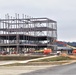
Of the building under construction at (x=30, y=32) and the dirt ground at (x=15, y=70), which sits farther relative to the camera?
the building under construction at (x=30, y=32)

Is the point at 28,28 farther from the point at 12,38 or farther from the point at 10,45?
the point at 10,45

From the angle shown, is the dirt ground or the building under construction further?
the building under construction

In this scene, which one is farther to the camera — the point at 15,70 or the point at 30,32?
the point at 30,32

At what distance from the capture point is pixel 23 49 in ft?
380

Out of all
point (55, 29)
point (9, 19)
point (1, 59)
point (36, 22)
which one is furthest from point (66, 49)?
point (1, 59)

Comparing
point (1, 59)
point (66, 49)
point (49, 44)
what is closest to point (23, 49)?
point (49, 44)

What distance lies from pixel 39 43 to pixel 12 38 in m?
10.5

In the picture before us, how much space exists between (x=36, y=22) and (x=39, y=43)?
7.99m

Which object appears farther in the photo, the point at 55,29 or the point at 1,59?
the point at 55,29

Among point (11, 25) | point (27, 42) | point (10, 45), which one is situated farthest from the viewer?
point (11, 25)

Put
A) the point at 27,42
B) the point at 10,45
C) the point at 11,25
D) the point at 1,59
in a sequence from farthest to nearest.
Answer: the point at 11,25 < the point at 27,42 < the point at 10,45 < the point at 1,59

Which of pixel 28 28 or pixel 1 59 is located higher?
pixel 28 28

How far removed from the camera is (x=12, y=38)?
4574 inches

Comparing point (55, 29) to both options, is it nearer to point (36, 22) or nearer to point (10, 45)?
point (36, 22)
